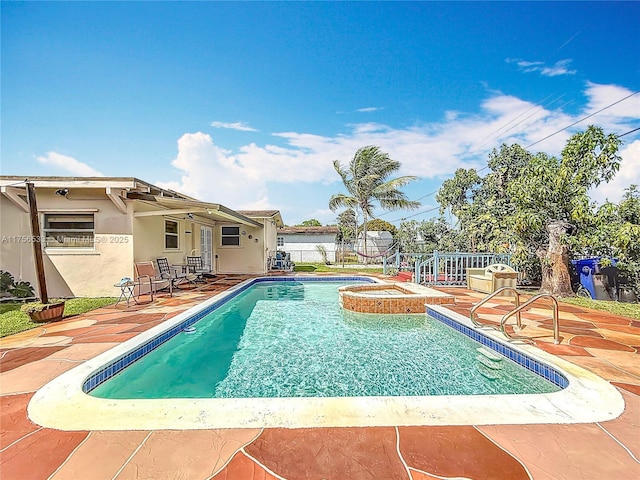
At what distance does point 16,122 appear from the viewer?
8.92 metres

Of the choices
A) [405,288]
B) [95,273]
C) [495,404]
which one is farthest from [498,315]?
Answer: [95,273]

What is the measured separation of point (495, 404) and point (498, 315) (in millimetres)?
4125

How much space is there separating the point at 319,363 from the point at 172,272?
778 cm

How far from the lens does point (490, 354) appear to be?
15.4ft

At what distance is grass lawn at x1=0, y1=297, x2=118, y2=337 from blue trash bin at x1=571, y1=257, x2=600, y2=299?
1297cm

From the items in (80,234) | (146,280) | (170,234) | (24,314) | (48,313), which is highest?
(170,234)

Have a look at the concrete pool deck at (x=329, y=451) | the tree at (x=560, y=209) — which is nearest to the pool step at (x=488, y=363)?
the concrete pool deck at (x=329, y=451)

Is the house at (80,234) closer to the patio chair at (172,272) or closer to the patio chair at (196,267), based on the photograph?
the patio chair at (172,272)

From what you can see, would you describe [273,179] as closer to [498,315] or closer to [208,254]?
[208,254]

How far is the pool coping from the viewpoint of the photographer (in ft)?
8.26

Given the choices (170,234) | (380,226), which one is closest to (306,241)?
(170,234)

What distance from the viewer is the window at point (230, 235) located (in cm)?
1562

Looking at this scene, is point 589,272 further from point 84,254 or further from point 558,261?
point 84,254

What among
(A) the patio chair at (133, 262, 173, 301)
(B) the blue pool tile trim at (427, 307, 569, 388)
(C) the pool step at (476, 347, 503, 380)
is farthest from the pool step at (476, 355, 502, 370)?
(A) the patio chair at (133, 262, 173, 301)
